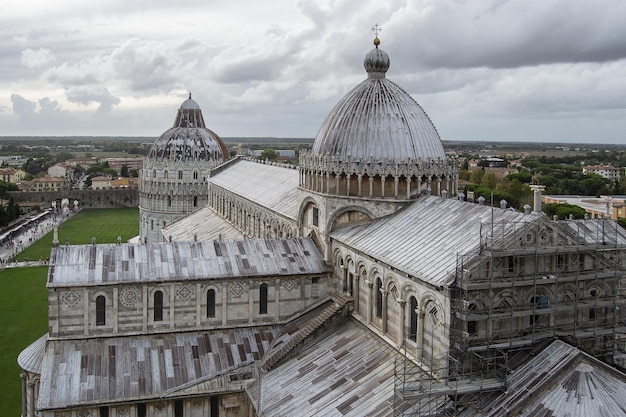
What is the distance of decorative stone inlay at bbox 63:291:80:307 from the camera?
2944 cm

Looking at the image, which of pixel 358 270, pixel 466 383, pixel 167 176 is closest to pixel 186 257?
pixel 358 270

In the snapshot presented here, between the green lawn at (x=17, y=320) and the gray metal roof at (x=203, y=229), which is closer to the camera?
the green lawn at (x=17, y=320)

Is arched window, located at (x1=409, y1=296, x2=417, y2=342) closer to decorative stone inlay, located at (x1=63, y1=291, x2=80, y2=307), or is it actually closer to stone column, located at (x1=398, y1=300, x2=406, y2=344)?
stone column, located at (x1=398, y1=300, x2=406, y2=344)

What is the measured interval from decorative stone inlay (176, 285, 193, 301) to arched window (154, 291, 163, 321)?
0.84 m

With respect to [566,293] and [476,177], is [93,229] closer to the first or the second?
[476,177]

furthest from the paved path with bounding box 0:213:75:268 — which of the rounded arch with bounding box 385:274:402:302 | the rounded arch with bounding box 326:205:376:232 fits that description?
the rounded arch with bounding box 385:274:402:302

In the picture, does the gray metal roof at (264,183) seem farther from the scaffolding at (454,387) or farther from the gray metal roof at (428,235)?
the scaffolding at (454,387)

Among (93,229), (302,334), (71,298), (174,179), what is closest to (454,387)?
(302,334)

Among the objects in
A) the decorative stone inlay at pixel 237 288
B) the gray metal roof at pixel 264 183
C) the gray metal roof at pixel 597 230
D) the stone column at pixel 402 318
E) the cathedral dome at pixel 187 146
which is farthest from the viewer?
the cathedral dome at pixel 187 146

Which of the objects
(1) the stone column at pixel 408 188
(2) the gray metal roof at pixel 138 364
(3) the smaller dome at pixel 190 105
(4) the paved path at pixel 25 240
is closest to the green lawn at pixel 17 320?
(4) the paved path at pixel 25 240

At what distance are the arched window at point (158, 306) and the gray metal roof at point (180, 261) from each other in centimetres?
86

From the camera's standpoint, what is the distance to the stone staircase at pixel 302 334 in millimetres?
29734

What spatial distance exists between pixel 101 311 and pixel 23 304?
113 ft

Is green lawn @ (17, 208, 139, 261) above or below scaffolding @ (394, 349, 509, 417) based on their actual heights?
below
